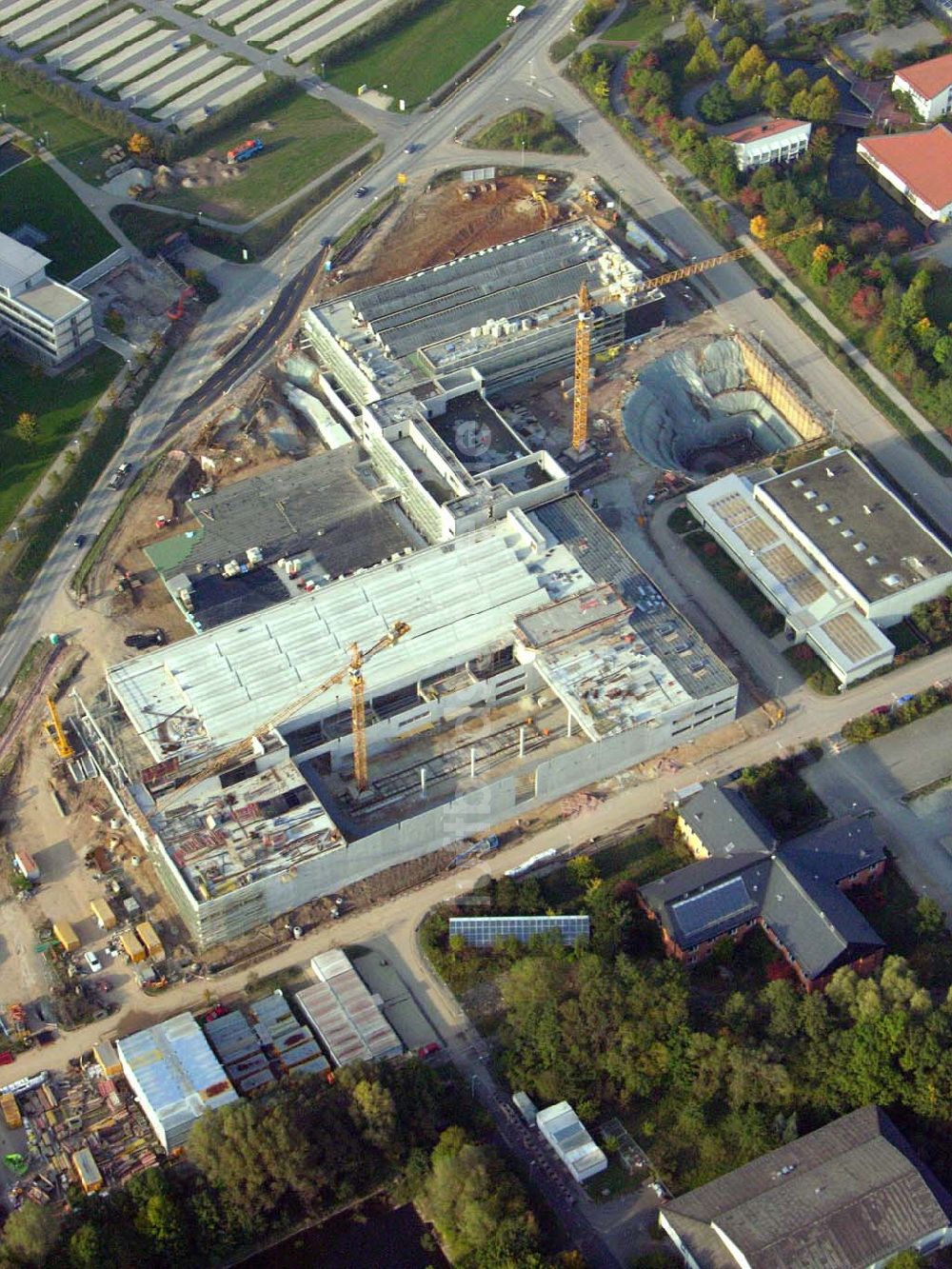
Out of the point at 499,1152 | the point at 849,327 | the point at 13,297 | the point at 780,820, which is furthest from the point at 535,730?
the point at 13,297

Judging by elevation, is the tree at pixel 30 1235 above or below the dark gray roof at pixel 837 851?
above

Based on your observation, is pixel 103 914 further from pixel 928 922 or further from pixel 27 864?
pixel 928 922

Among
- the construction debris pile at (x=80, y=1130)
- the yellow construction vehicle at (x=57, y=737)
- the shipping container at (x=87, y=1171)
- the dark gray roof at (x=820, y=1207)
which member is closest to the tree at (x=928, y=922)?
the dark gray roof at (x=820, y=1207)

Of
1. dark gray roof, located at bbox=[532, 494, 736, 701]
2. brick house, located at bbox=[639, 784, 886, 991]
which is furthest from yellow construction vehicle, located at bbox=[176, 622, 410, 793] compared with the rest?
brick house, located at bbox=[639, 784, 886, 991]

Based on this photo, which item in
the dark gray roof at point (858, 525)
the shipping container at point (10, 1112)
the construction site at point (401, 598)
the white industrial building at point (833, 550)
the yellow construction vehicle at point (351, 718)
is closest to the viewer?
the shipping container at point (10, 1112)

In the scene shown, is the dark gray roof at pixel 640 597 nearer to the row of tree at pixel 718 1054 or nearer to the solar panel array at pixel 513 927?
the solar panel array at pixel 513 927

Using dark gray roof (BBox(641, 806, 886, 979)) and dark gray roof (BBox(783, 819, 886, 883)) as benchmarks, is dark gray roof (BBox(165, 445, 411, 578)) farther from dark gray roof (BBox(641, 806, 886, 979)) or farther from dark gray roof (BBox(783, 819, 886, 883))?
dark gray roof (BBox(783, 819, 886, 883))

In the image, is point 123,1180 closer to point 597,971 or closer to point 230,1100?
point 230,1100

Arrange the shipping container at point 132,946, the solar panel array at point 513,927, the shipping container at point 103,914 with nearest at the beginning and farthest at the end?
the solar panel array at point 513,927
the shipping container at point 132,946
the shipping container at point 103,914

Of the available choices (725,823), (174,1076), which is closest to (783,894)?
(725,823)
